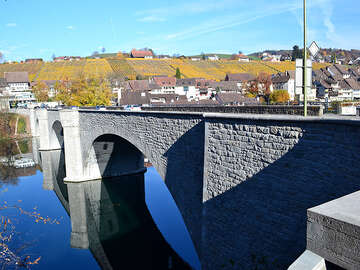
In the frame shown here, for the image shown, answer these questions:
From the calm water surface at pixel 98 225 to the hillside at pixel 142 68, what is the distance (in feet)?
309

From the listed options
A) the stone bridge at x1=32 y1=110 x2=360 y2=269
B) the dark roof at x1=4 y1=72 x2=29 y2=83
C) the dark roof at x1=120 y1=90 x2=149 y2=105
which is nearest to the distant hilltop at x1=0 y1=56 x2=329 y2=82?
the dark roof at x1=4 y1=72 x2=29 y2=83

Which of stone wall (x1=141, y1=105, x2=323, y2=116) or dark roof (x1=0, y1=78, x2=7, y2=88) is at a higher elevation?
dark roof (x1=0, y1=78, x2=7, y2=88)

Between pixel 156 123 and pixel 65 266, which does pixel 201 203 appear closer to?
pixel 156 123

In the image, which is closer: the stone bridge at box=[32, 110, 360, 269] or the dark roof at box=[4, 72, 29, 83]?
the stone bridge at box=[32, 110, 360, 269]

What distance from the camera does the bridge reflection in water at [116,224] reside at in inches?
628

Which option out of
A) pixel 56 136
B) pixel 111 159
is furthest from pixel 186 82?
pixel 111 159

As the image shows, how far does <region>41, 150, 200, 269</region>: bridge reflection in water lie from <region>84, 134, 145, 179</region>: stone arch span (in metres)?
0.75

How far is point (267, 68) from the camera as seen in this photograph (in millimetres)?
143375

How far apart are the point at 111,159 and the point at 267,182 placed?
22.8 m

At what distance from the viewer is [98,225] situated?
2069cm

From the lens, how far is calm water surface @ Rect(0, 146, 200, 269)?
52.1 ft

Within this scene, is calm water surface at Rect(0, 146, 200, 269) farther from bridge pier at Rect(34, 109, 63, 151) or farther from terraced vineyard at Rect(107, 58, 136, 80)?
terraced vineyard at Rect(107, 58, 136, 80)

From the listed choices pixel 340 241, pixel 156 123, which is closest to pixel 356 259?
pixel 340 241

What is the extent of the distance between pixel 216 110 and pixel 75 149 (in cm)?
1795
